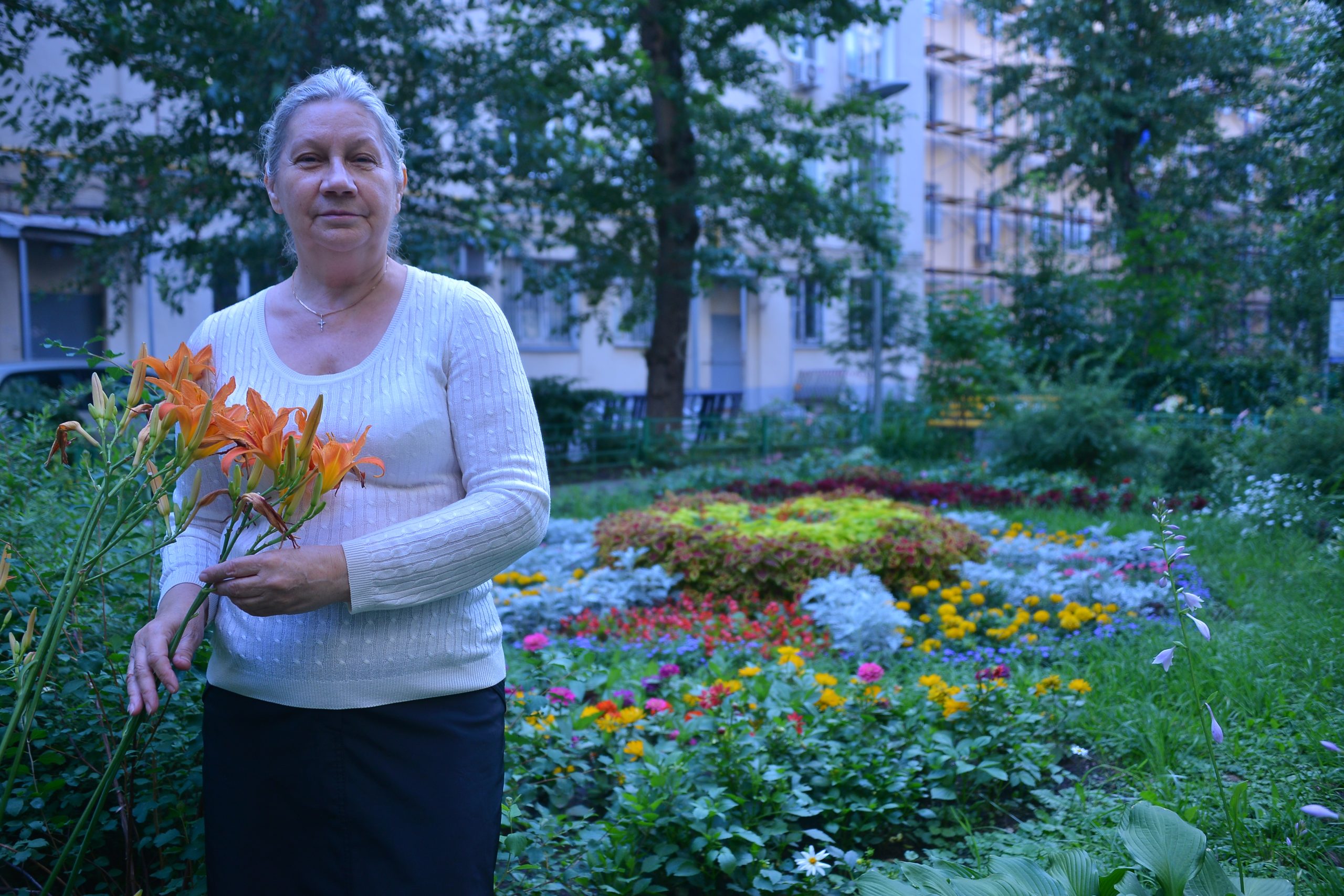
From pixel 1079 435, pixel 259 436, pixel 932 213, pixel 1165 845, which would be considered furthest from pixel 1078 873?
pixel 932 213

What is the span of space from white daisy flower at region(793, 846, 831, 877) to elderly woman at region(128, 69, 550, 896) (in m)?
0.98

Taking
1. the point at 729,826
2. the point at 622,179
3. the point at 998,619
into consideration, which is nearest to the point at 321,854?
the point at 729,826

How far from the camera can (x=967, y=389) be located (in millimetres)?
12953

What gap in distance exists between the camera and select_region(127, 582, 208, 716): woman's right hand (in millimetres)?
1432

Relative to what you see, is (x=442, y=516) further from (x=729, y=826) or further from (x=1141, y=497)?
(x=1141, y=497)

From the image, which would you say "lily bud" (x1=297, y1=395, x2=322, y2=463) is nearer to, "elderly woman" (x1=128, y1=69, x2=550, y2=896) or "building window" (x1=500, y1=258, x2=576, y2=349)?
"elderly woman" (x1=128, y1=69, x2=550, y2=896)

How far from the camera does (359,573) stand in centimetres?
148

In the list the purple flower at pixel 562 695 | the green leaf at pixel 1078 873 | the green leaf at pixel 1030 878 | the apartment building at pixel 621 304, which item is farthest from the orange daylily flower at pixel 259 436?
the apartment building at pixel 621 304

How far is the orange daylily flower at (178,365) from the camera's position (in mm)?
1365

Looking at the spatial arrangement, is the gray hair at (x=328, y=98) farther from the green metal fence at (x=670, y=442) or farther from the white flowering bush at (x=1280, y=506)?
the green metal fence at (x=670, y=442)

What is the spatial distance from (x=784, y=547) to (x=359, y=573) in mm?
4022

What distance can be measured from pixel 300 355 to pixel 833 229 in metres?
12.0

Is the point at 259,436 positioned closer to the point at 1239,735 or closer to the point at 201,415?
the point at 201,415

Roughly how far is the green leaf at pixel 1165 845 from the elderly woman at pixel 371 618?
1.13 meters
